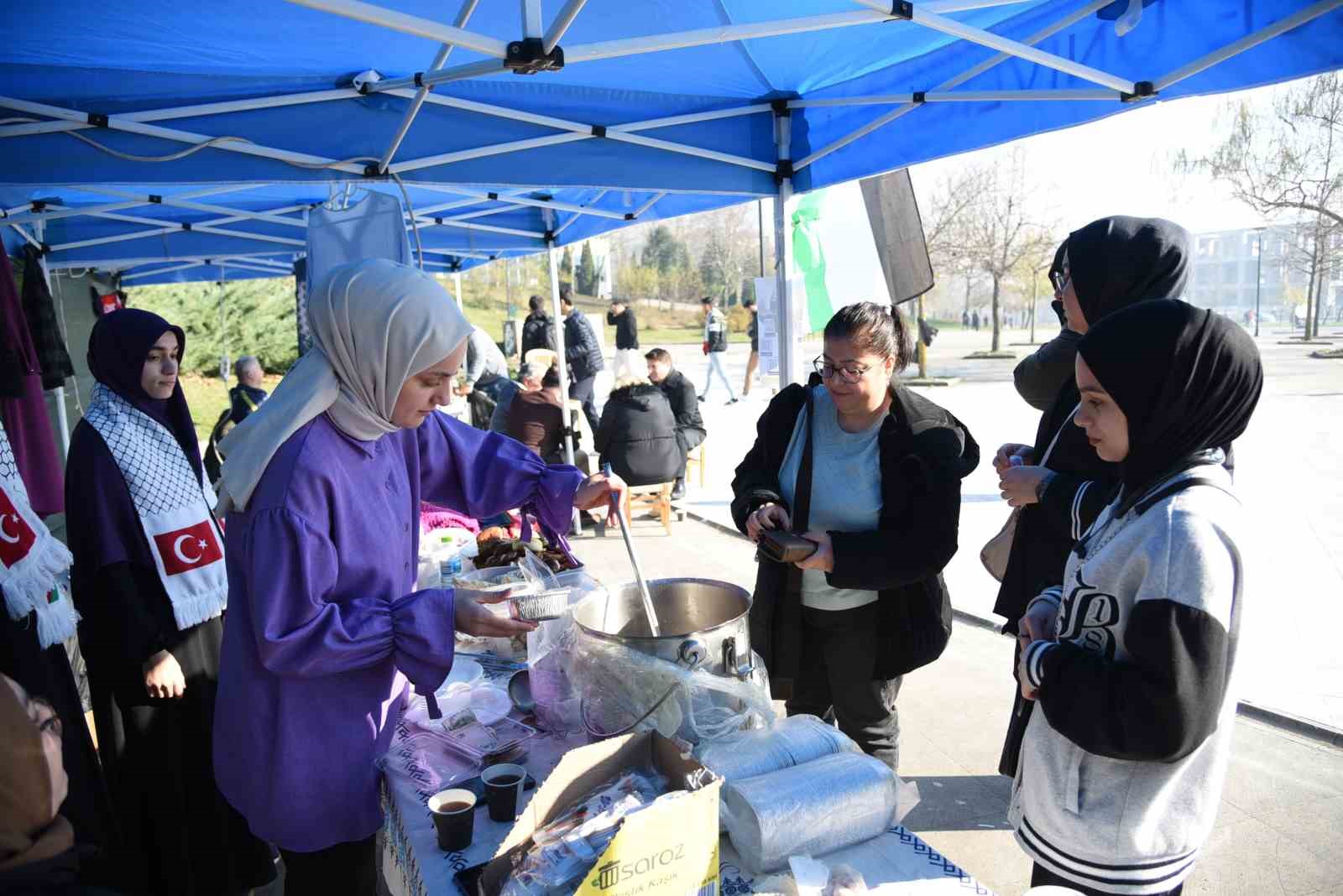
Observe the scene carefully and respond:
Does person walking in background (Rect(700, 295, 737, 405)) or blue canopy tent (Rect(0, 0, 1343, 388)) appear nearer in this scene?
blue canopy tent (Rect(0, 0, 1343, 388))

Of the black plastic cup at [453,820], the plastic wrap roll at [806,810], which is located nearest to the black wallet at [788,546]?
the plastic wrap roll at [806,810]

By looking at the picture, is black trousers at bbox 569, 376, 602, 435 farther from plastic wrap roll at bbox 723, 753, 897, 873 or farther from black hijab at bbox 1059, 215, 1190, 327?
plastic wrap roll at bbox 723, 753, 897, 873

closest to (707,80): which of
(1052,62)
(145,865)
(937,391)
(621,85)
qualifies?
(621,85)

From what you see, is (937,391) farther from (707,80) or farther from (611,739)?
(611,739)

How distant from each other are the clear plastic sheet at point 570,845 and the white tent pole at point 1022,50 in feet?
7.92

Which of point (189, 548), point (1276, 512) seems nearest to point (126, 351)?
point (189, 548)

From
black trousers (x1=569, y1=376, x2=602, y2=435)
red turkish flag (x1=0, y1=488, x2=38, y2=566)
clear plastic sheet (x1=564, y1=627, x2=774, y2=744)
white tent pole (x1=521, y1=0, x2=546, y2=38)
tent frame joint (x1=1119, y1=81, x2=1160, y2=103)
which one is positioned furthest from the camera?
black trousers (x1=569, y1=376, x2=602, y2=435)

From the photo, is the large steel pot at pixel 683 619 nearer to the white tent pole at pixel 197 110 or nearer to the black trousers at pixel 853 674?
the black trousers at pixel 853 674

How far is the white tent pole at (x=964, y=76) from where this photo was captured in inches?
107

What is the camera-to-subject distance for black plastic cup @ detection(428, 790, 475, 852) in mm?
1324

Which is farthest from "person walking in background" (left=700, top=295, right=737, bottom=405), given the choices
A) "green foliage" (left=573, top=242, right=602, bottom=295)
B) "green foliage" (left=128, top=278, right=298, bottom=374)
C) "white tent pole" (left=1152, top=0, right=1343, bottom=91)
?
"green foliage" (left=573, top=242, right=602, bottom=295)

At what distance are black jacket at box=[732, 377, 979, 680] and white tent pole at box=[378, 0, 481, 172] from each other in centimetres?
152

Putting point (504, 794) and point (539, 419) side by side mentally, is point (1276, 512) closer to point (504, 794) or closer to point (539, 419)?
point (539, 419)

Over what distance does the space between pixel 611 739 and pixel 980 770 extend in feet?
7.59
